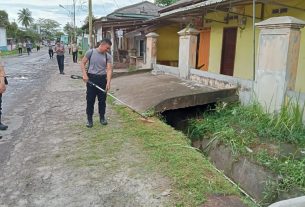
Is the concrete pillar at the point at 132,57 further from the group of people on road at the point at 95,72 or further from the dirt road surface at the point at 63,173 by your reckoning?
the group of people on road at the point at 95,72

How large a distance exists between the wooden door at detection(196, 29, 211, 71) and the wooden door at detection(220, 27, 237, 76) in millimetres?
1650

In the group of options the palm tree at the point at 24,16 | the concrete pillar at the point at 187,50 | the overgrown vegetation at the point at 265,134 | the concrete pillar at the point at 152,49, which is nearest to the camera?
the overgrown vegetation at the point at 265,134

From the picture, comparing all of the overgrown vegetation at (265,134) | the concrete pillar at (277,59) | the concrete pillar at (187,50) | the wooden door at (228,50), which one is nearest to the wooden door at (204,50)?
the wooden door at (228,50)

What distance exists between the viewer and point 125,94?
376 inches

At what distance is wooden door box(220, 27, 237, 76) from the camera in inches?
448

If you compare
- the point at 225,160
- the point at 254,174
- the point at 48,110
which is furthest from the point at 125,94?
the point at 254,174

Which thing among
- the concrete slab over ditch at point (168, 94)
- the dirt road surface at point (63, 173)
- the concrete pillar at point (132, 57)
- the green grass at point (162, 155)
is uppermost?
the concrete pillar at point (132, 57)

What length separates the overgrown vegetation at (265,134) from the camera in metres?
4.44

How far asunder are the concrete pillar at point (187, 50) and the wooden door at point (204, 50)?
3236 mm

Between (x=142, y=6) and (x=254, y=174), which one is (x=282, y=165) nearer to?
(x=254, y=174)

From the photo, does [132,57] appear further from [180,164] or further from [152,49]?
[180,164]

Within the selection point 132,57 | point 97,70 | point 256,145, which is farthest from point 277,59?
point 132,57

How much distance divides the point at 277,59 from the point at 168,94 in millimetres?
2843

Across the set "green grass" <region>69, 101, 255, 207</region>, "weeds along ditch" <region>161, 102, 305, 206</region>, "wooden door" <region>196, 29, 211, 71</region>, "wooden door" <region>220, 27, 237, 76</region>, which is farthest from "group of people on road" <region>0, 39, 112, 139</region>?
"wooden door" <region>196, 29, 211, 71</region>
